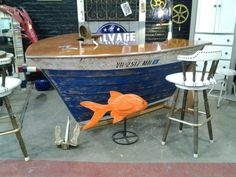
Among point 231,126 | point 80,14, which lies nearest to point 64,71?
point 231,126

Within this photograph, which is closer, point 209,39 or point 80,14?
point 209,39

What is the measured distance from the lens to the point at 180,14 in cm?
485

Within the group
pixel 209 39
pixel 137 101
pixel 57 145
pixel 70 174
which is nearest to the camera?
pixel 70 174

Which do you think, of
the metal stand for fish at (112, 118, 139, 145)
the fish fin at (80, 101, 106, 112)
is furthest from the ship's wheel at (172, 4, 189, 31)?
the fish fin at (80, 101, 106, 112)

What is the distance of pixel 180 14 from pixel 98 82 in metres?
2.99

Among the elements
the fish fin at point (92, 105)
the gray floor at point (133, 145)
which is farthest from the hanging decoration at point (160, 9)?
the fish fin at point (92, 105)

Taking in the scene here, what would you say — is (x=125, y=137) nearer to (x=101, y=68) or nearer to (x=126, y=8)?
(x=101, y=68)

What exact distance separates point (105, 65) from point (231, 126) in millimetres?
1848

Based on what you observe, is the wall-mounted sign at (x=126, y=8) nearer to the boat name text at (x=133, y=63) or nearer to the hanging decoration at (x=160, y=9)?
the hanging decoration at (x=160, y=9)

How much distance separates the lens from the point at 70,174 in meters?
2.21

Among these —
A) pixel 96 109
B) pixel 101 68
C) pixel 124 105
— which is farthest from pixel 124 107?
pixel 101 68

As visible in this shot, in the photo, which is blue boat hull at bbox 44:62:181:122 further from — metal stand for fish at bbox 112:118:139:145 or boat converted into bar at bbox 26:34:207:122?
metal stand for fish at bbox 112:118:139:145

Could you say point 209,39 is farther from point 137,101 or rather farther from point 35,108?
point 35,108

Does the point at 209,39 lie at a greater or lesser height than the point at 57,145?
greater
